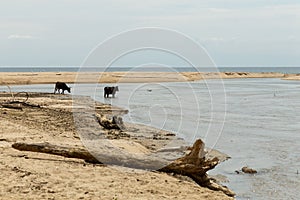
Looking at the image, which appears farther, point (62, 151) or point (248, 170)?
point (248, 170)

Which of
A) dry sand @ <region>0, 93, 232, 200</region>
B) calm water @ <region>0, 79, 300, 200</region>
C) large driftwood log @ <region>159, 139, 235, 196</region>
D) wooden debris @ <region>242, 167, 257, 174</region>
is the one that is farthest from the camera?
wooden debris @ <region>242, 167, 257, 174</region>

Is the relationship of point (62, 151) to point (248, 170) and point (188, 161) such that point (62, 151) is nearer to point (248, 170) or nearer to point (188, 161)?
point (188, 161)

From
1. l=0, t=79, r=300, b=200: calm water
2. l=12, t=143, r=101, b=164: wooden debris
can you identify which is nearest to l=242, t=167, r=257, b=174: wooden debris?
l=0, t=79, r=300, b=200: calm water

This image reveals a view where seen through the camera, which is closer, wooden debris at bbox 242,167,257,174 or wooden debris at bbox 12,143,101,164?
wooden debris at bbox 12,143,101,164

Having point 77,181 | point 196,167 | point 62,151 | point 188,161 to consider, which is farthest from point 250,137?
point 77,181

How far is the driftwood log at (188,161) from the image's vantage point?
10.0 meters

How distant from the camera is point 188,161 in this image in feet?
33.5

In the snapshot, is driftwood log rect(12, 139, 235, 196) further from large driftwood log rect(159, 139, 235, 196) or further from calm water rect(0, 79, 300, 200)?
calm water rect(0, 79, 300, 200)

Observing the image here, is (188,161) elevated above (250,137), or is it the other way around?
(188,161)

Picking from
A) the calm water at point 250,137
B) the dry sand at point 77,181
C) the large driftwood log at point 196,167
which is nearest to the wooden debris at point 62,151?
the dry sand at point 77,181

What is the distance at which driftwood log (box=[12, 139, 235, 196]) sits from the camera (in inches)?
396

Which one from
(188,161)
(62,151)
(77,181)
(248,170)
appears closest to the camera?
(77,181)

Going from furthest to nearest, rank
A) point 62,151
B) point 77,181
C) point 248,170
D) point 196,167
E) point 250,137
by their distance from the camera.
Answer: point 250,137, point 248,170, point 62,151, point 196,167, point 77,181

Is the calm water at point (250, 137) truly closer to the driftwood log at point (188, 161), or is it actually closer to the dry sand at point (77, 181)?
the driftwood log at point (188, 161)
